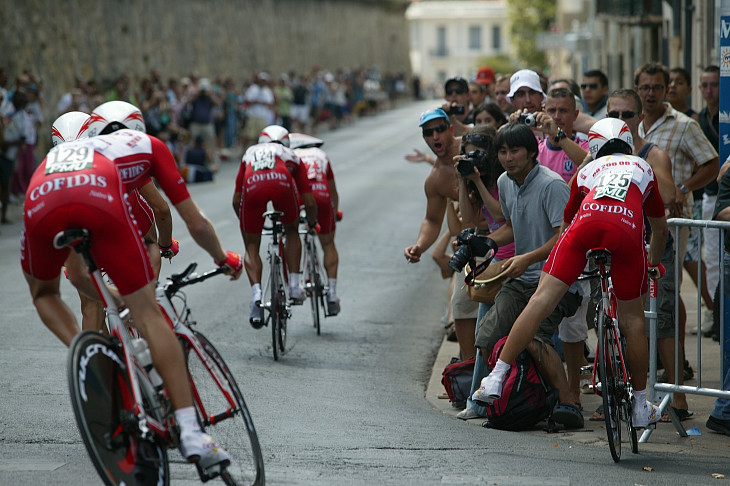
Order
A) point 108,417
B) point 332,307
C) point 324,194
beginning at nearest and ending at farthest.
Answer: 1. point 108,417
2. point 332,307
3. point 324,194

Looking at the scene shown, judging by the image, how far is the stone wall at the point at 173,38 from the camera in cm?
2745

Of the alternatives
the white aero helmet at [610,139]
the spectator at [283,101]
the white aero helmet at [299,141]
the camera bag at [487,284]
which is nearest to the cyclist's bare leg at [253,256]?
the white aero helmet at [299,141]

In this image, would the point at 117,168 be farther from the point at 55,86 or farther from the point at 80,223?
the point at 55,86

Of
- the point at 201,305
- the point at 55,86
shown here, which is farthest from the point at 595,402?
the point at 55,86

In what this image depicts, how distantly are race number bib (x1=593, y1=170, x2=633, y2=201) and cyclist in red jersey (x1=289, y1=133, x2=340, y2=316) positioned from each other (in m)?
4.32

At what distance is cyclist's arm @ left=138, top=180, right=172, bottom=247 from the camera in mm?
7191

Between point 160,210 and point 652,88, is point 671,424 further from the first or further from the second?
point 160,210

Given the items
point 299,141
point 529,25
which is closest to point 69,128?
point 299,141

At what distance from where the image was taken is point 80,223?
5.00 metres

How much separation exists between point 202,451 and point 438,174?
431cm

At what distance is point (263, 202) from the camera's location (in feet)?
30.9

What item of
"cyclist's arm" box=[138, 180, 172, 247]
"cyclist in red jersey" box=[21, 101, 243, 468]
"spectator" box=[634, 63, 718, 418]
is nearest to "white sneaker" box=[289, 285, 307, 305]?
"cyclist's arm" box=[138, 180, 172, 247]

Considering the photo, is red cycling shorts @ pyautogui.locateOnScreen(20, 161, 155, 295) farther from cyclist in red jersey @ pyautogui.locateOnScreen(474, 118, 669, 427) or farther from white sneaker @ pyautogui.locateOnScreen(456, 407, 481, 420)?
white sneaker @ pyautogui.locateOnScreen(456, 407, 481, 420)

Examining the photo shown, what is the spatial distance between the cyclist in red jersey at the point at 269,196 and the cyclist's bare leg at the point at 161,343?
13.6 ft
